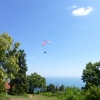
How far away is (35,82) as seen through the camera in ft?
193

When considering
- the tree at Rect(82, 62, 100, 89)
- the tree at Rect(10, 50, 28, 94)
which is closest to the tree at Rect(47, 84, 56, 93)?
the tree at Rect(10, 50, 28, 94)

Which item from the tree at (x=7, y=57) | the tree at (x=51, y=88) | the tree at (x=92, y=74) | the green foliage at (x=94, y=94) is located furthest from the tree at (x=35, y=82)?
the green foliage at (x=94, y=94)

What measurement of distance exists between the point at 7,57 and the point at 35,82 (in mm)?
33032

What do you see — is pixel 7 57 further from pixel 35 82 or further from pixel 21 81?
pixel 35 82

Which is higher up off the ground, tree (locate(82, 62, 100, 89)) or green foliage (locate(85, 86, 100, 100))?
tree (locate(82, 62, 100, 89))

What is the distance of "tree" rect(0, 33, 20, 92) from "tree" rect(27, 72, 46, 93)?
3113 cm

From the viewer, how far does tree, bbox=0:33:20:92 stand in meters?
25.4

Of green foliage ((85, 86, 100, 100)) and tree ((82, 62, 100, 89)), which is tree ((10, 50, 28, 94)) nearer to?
tree ((82, 62, 100, 89))

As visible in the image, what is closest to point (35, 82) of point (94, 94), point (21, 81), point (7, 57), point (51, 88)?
point (51, 88)

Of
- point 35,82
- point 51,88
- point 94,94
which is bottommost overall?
point 94,94

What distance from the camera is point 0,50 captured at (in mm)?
25047

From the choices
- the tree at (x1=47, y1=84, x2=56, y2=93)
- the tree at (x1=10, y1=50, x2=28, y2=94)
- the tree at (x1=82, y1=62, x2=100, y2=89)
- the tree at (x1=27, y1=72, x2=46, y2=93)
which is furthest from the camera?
the tree at (x1=47, y1=84, x2=56, y2=93)

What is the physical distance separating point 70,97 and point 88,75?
49.0 ft

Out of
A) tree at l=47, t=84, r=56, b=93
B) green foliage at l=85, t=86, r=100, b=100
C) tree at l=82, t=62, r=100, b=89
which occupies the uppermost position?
tree at l=82, t=62, r=100, b=89
